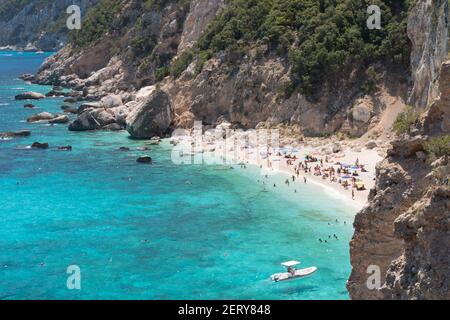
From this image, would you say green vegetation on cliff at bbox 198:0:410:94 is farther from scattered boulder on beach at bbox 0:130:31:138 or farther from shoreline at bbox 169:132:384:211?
scattered boulder on beach at bbox 0:130:31:138

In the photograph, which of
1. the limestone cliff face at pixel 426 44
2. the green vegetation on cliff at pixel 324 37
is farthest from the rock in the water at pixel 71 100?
the limestone cliff face at pixel 426 44

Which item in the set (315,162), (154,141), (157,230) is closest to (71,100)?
(154,141)

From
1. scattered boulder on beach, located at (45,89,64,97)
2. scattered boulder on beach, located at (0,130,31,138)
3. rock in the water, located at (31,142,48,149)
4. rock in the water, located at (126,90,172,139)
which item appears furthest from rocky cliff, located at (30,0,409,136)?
scattered boulder on beach, located at (0,130,31,138)

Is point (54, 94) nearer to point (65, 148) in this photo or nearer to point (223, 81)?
point (65, 148)

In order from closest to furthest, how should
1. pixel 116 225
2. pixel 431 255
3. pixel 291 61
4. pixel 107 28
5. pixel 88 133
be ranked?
pixel 431 255 → pixel 116 225 → pixel 291 61 → pixel 88 133 → pixel 107 28

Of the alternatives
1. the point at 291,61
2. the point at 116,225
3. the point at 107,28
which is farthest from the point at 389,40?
the point at 107,28

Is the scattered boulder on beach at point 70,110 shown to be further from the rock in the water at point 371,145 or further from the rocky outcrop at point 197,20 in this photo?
the rock in the water at point 371,145

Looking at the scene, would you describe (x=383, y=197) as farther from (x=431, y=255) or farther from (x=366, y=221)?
(x=431, y=255)

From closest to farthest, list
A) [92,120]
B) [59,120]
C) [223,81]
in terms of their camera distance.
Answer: [223,81] → [92,120] → [59,120]
